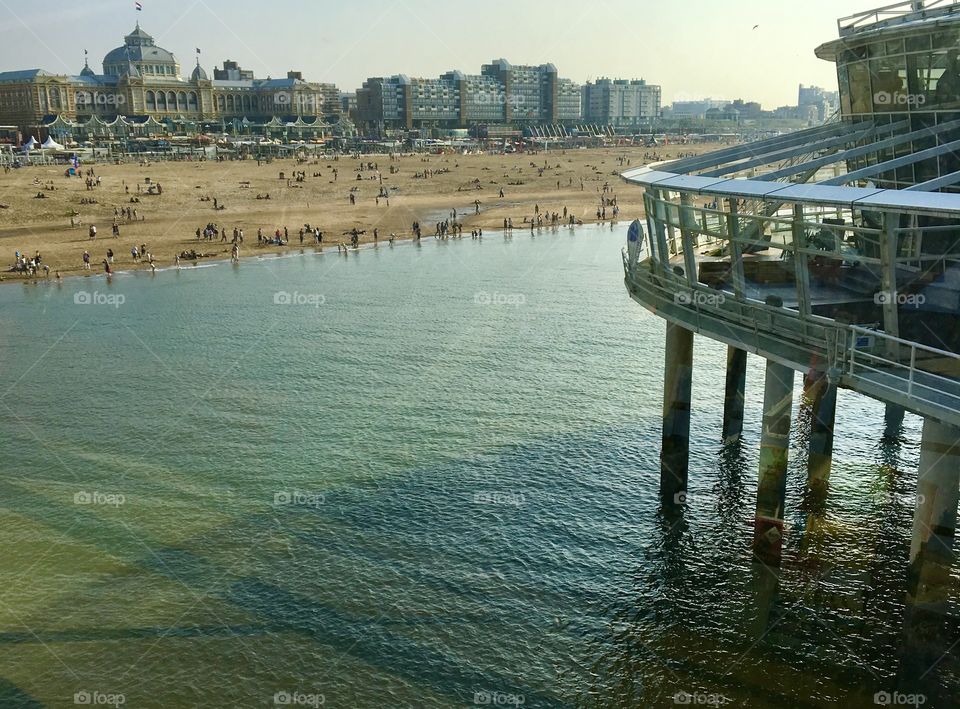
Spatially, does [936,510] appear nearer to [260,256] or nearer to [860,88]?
[860,88]

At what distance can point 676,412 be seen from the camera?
26688 millimetres

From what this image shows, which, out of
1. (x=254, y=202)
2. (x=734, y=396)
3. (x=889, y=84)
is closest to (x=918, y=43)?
(x=889, y=84)

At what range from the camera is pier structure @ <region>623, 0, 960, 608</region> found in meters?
16.5

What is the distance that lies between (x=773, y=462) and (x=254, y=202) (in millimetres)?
83397

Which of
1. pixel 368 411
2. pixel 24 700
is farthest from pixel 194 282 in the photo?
pixel 24 700

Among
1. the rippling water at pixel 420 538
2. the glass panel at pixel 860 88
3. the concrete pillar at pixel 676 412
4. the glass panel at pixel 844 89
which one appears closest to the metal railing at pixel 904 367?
the rippling water at pixel 420 538

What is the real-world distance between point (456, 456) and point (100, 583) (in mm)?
12142

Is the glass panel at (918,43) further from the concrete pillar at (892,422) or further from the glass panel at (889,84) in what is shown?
the concrete pillar at (892,422)

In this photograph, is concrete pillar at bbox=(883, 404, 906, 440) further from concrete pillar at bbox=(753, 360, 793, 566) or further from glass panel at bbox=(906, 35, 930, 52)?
glass panel at bbox=(906, 35, 930, 52)

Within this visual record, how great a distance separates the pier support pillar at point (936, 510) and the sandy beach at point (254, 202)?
61697 millimetres

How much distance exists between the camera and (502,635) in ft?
67.1

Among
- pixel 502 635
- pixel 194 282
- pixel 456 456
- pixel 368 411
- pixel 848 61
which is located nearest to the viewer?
pixel 502 635

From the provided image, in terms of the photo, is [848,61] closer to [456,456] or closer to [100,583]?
[456,456]

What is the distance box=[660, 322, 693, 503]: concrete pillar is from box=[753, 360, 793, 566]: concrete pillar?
368 cm
